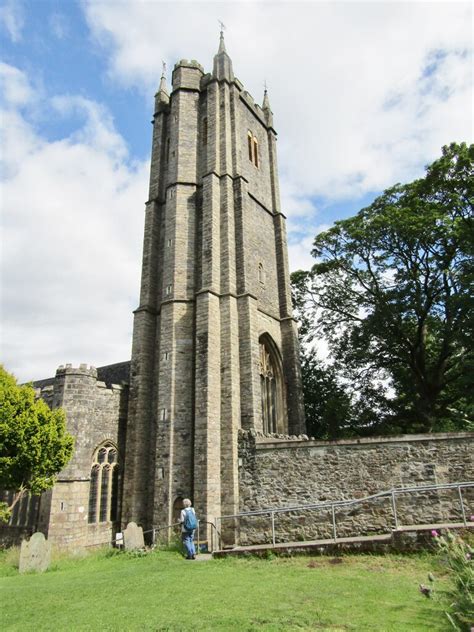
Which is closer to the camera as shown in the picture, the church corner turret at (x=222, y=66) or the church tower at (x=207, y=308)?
the church tower at (x=207, y=308)

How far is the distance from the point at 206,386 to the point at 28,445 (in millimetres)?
6081

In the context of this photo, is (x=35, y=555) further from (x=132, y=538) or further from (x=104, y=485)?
(x=104, y=485)

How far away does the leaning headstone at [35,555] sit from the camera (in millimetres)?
11445

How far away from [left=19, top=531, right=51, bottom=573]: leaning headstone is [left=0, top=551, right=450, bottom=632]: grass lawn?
1.23 meters

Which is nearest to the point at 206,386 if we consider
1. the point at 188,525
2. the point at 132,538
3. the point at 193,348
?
the point at 193,348

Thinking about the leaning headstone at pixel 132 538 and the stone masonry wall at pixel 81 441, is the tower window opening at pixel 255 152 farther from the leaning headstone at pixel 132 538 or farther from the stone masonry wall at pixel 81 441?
the leaning headstone at pixel 132 538

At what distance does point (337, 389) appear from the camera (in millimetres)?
23078

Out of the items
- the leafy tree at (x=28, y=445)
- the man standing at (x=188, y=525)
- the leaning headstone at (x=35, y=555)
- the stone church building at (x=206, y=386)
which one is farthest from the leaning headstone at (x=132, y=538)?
the man standing at (x=188, y=525)

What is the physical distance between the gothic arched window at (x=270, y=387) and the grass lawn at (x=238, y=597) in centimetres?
939

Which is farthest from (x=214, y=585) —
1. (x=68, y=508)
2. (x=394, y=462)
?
(x=68, y=508)

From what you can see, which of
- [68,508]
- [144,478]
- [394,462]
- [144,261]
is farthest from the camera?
[144,261]

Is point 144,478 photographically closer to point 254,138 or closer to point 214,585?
point 214,585

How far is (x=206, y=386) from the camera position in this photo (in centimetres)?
1605

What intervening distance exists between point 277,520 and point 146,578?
4.74 m
